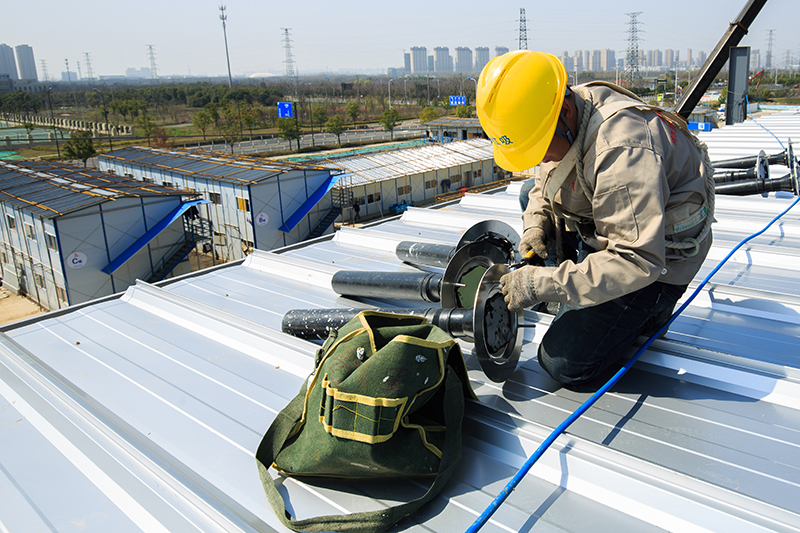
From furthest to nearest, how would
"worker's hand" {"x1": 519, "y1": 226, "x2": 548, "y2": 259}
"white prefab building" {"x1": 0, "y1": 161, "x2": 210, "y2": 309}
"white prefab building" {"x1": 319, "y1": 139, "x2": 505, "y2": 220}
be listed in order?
1. "white prefab building" {"x1": 319, "y1": 139, "x2": 505, "y2": 220}
2. "white prefab building" {"x1": 0, "y1": 161, "x2": 210, "y2": 309}
3. "worker's hand" {"x1": 519, "y1": 226, "x2": 548, "y2": 259}

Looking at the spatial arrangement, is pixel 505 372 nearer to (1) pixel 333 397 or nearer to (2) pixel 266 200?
(1) pixel 333 397

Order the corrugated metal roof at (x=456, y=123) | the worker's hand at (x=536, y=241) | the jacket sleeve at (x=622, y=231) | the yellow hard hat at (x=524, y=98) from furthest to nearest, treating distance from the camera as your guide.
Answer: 1. the corrugated metal roof at (x=456, y=123)
2. the worker's hand at (x=536, y=241)
3. the yellow hard hat at (x=524, y=98)
4. the jacket sleeve at (x=622, y=231)

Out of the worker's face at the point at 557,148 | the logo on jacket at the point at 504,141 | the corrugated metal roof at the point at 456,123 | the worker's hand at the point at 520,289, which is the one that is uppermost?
the corrugated metal roof at the point at 456,123

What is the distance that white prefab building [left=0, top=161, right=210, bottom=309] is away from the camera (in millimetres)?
15047

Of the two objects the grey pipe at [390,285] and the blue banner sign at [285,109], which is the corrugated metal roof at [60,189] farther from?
the blue banner sign at [285,109]

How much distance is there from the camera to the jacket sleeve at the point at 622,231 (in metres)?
2.26

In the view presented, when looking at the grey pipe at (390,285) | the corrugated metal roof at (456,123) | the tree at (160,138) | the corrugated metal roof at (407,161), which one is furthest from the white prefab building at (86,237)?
the corrugated metal roof at (456,123)

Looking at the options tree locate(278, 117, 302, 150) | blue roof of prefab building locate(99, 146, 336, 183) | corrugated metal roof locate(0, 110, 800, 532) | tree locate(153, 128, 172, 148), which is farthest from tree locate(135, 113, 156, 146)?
corrugated metal roof locate(0, 110, 800, 532)

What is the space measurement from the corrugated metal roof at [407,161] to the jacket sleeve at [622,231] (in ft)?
72.0

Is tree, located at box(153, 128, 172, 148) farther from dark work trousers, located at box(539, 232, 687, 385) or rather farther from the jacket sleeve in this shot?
the jacket sleeve

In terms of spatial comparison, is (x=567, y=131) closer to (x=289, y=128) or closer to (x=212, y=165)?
(x=212, y=165)

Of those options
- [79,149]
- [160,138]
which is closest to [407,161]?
[79,149]

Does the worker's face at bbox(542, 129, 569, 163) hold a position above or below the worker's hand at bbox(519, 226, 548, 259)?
above

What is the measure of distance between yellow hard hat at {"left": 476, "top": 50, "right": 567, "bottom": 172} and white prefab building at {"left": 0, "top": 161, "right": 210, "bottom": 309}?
51.2 ft
